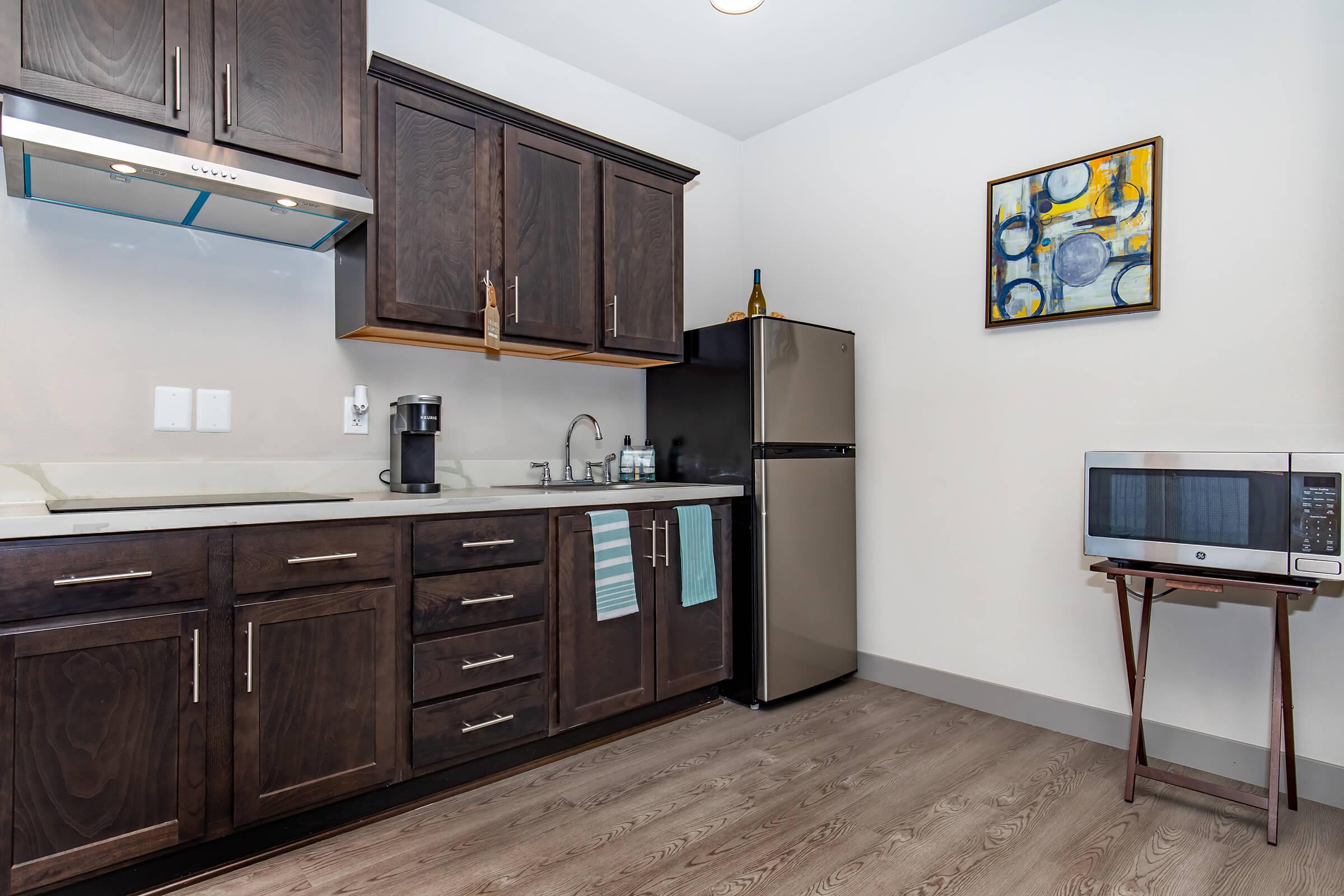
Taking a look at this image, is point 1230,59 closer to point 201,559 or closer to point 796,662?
point 796,662

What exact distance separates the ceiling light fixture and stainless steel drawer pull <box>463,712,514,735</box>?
97.5 inches

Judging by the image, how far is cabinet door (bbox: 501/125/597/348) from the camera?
8.29ft

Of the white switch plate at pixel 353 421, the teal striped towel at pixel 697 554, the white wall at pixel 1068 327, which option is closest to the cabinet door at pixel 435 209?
the white switch plate at pixel 353 421

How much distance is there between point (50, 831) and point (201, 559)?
608 millimetres

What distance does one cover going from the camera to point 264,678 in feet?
5.86

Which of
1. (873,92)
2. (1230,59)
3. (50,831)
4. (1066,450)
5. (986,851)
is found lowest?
(986,851)

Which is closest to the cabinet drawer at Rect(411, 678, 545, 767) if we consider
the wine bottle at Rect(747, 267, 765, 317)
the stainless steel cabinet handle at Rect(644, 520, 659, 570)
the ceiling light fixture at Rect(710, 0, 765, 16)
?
the stainless steel cabinet handle at Rect(644, 520, 659, 570)

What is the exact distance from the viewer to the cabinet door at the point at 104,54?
1632 millimetres

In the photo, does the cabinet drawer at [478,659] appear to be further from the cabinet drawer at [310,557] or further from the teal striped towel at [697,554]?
the teal striped towel at [697,554]

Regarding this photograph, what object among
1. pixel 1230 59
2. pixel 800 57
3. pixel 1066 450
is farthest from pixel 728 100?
pixel 1066 450

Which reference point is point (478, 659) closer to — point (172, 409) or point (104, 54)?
point (172, 409)

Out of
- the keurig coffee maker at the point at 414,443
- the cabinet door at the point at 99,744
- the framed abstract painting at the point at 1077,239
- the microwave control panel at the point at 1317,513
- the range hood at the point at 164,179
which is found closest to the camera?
the cabinet door at the point at 99,744

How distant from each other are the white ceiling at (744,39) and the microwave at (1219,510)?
5.95ft

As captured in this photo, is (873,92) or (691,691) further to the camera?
(873,92)
